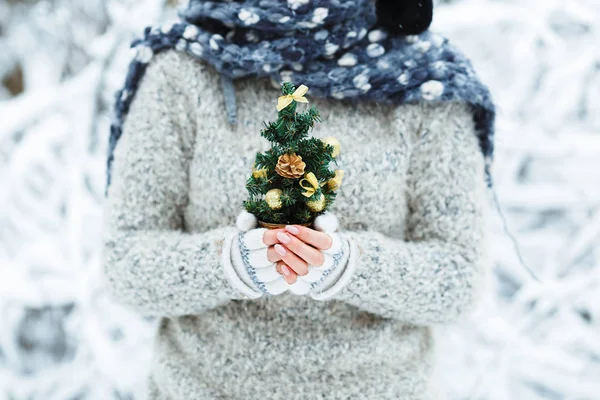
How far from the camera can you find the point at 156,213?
3.41ft

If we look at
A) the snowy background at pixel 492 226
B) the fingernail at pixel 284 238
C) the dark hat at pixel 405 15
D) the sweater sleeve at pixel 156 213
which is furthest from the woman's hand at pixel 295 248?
the snowy background at pixel 492 226

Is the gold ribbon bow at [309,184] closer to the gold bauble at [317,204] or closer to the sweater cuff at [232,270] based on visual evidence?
the gold bauble at [317,204]

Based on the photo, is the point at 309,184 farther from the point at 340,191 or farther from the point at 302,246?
the point at 340,191

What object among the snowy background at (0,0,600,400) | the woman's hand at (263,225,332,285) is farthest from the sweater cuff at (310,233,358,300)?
the snowy background at (0,0,600,400)

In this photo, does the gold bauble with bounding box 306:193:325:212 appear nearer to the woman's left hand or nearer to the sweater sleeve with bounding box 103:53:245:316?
the woman's left hand

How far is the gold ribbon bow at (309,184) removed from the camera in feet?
2.54

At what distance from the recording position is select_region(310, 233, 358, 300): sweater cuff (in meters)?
0.88

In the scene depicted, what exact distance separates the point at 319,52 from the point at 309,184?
0.32 meters

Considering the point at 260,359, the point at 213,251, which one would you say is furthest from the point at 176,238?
the point at 260,359

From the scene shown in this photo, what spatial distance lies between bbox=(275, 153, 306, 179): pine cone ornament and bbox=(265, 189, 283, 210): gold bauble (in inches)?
1.1

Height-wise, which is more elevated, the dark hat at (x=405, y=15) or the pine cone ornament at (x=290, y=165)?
the dark hat at (x=405, y=15)

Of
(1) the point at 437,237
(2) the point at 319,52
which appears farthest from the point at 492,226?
(2) the point at 319,52

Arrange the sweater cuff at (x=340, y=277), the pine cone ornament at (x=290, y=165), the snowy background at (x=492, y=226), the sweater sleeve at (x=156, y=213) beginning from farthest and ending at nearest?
the snowy background at (x=492, y=226) → the sweater sleeve at (x=156, y=213) → the sweater cuff at (x=340, y=277) → the pine cone ornament at (x=290, y=165)

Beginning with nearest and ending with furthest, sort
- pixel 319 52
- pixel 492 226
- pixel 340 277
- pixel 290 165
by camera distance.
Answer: pixel 290 165
pixel 340 277
pixel 319 52
pixel 492 226
